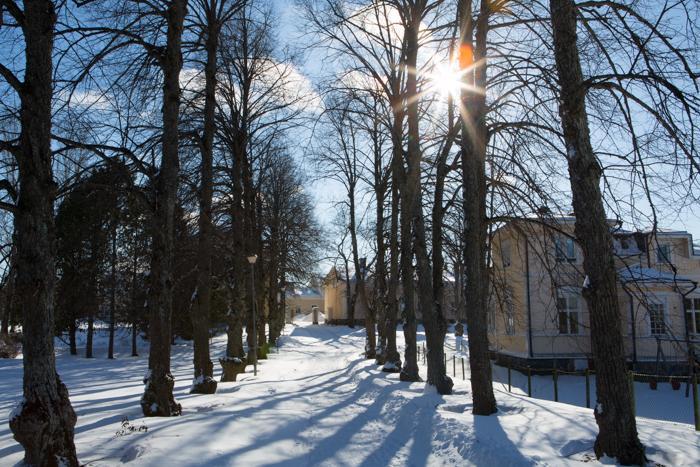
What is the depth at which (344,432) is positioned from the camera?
10.0 meters

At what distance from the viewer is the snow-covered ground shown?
680 cm

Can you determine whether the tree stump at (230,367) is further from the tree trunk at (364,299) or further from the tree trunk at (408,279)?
the tree trunk at (364,299)

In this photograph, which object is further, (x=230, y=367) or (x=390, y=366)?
(x=390, y=366)

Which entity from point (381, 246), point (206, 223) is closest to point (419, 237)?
point (206, 223)

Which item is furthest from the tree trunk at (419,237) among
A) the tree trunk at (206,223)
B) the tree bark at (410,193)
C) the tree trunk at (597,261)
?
the tree trunk at (597,261)

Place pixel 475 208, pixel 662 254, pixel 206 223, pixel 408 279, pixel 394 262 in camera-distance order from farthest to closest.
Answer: pixel 394 262, pixel 408 279, pixel 206 223, pixel 475 208, pixel 662 254

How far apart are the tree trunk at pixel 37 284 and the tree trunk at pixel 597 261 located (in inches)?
230

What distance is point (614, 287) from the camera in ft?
22.9

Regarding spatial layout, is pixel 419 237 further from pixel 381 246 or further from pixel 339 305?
pixel 339 305

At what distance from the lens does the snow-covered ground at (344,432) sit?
680 cm

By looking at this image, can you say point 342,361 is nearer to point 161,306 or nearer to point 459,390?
point 459,390

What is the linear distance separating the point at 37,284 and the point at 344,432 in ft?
19.1

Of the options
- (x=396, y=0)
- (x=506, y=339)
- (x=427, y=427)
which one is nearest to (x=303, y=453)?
(x=427, y=427)

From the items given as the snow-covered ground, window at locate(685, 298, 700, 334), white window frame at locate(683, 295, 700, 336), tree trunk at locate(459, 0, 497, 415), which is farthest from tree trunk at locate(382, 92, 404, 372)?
window at locate(685, 298, 700, 334)
